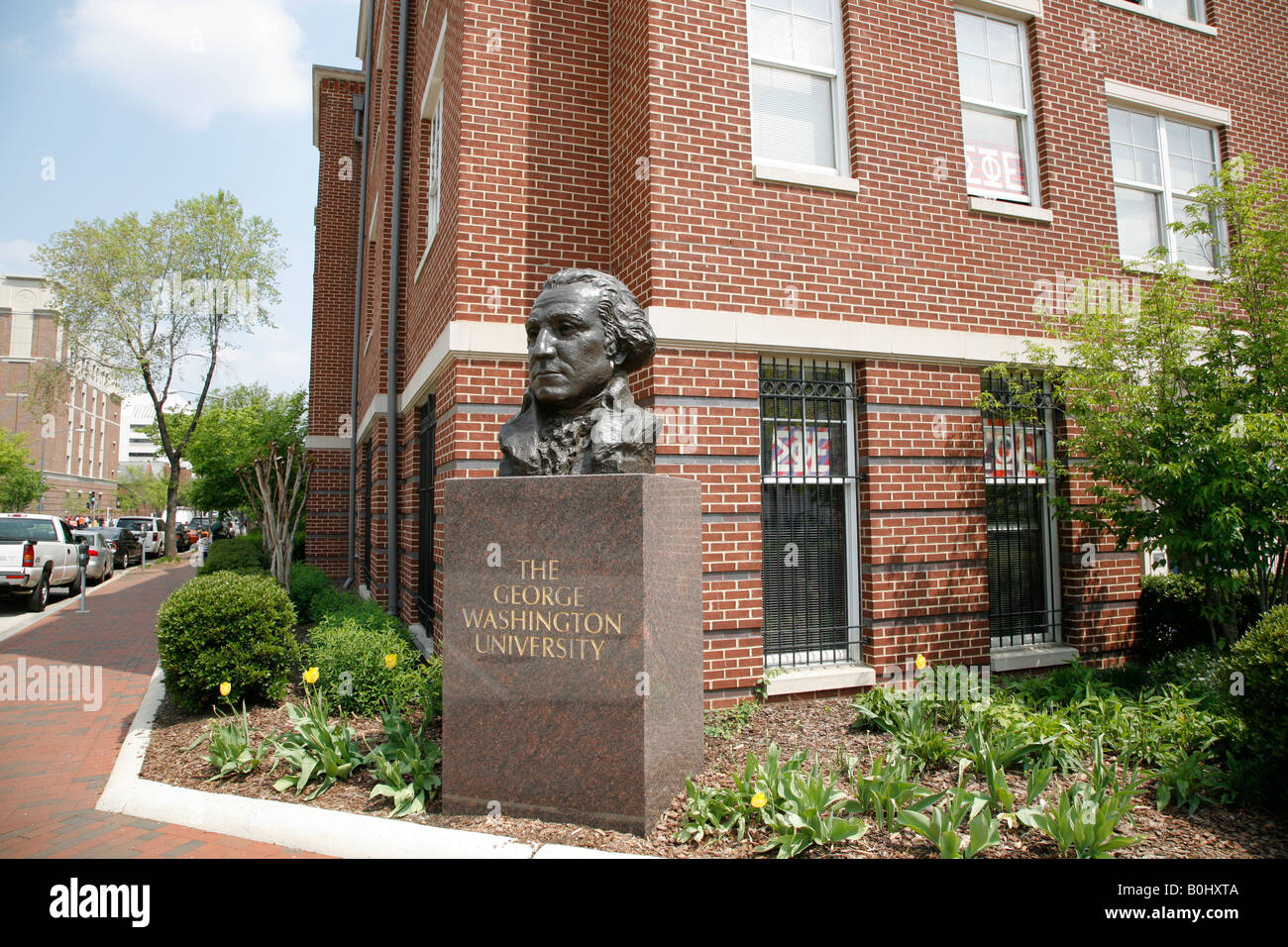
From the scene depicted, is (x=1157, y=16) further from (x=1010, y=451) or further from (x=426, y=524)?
(x=426, y=524)

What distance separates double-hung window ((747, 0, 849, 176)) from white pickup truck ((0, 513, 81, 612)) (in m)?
15.8

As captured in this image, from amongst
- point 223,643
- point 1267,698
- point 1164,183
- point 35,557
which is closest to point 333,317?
point 35,557

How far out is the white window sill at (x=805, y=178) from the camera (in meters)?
6.75

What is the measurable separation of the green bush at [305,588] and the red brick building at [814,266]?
3.83 meters

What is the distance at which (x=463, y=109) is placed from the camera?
6.91m

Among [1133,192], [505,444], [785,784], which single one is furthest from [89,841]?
[1133,192]

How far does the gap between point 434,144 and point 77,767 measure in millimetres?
7278

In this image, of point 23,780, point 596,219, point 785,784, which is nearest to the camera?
point 785,784

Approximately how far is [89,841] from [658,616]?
3.44 metres

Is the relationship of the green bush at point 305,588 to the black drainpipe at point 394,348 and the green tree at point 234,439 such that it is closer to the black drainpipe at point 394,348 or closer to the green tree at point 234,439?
the black drainpipe at point 394,348

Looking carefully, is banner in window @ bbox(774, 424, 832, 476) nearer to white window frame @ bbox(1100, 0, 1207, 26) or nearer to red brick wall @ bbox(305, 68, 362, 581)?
white window frame @ bbox(1100, 0, 1207, 26)

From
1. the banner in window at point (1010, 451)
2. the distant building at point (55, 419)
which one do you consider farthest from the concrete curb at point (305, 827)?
the distant building at point (55, 419)

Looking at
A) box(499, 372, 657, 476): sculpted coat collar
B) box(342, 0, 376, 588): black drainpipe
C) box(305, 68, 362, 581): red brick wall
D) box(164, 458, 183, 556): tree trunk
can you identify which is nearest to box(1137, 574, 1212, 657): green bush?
box(499, 372, 657, 476): sculpted coat collar

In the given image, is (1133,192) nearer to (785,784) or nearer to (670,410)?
(670,410)
